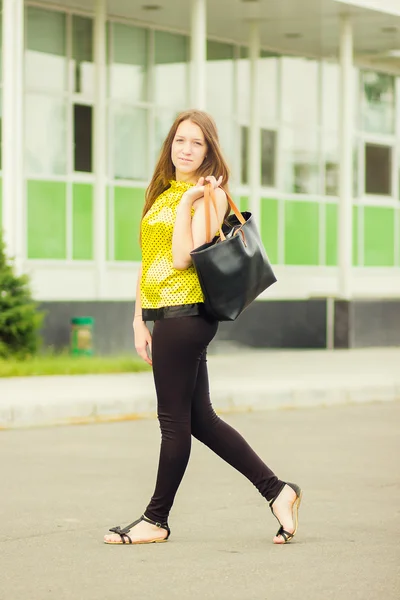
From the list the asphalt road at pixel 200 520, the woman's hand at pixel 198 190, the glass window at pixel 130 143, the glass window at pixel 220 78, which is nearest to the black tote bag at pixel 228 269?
the woman's hand at pixel 198 190

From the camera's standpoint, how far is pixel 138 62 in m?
20.0

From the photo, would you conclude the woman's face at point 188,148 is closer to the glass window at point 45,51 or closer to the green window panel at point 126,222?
the glass window at point 45,51

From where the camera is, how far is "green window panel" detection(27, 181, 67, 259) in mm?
18641

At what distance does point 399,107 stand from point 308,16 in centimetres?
488

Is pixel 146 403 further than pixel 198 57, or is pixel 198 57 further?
pixel 198 57

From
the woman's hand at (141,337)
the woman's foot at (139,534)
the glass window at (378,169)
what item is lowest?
the woman's foot at (139,534)

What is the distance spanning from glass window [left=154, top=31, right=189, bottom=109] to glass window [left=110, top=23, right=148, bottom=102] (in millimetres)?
280

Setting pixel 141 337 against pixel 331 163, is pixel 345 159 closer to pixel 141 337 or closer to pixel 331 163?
pixel 331 163

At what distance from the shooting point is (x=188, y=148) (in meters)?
6.20

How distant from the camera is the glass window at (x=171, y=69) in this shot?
20281mm

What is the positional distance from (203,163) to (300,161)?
16.7 meters

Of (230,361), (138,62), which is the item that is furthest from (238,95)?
(230,361)

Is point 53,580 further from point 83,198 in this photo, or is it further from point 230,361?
point 83,198

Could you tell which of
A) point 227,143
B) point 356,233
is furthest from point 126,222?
point 356,233
